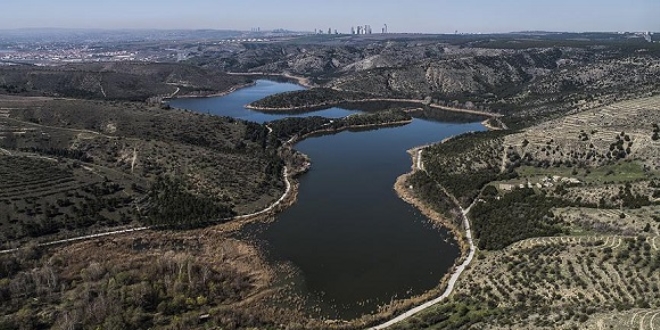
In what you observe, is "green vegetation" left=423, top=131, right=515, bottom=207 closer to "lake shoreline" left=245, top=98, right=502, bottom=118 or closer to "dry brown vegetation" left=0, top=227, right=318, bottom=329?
"dry brown vegetation" left=0, top=227, right=318, bottom=329

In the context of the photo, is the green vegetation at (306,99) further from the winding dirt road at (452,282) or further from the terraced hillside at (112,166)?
the winding dirt road at (452,282)

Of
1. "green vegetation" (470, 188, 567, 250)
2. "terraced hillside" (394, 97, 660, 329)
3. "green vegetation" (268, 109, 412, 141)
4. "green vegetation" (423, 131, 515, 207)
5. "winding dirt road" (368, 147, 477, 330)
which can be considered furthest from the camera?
"green vegetation" (268, 109, 412, 141)

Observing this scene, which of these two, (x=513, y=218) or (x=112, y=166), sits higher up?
(x=112, y=166)

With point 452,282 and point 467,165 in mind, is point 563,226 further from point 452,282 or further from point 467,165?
point 467,165

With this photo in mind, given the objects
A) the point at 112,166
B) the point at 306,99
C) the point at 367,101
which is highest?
the point at 306,99

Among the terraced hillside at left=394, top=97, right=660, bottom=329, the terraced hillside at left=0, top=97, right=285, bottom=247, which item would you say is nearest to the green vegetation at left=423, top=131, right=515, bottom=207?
the terraced hillside at left=394, top=97, right=660, bottom=329

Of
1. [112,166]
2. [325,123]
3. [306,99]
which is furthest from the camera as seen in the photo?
[306,99]

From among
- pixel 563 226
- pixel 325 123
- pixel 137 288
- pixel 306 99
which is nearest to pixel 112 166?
pixel 137 288

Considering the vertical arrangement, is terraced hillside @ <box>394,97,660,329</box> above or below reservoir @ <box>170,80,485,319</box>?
above

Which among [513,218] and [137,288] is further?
[513,218]

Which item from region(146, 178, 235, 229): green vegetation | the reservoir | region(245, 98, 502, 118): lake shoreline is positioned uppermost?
region(245, 98, 502, 118): lake shoreline
